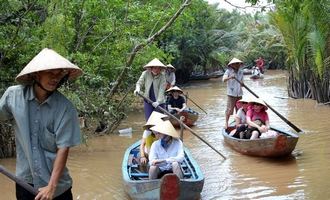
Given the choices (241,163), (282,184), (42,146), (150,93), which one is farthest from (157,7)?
(42,146)

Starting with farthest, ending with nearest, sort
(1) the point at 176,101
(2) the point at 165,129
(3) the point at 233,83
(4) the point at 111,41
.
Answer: (1) the point at 176,101
(4) the point at 111,41
(3) the point at 233,83
(2) the point at 165,129

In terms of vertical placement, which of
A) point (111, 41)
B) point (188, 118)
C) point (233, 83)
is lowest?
point (188, 118)

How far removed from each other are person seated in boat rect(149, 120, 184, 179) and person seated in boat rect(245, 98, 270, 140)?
99.7 inches

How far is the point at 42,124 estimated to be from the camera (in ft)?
9.25

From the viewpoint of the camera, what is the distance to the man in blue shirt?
281cm

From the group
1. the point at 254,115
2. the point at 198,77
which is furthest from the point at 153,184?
the point at 198,77

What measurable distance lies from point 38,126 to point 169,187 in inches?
99.5

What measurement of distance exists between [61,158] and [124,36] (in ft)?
27.4

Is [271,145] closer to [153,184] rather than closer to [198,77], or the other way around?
[153,184]

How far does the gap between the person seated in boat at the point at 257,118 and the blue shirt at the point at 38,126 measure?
533 cm

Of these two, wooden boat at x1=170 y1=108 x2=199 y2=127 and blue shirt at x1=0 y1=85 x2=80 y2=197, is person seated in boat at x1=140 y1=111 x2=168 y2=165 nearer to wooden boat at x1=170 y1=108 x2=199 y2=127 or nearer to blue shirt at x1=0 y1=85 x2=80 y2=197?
blue shirt at x1=0 y1=85 x2=80 y2=197

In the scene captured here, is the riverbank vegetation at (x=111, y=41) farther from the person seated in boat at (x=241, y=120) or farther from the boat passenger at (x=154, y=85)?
the person seated in boat at (x=241, y=120)

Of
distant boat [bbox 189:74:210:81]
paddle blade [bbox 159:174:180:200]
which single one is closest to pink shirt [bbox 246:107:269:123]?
paddle blade [bbox 159:174:180:200]

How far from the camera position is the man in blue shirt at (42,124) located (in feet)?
9.21
